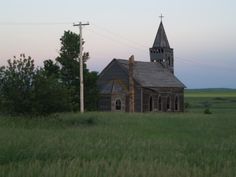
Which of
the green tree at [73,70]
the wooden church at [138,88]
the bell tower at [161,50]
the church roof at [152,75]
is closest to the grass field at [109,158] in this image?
the green tree at [73,70]

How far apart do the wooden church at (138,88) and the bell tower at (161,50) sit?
3299 millimetres

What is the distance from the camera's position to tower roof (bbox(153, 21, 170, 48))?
84.1 meters

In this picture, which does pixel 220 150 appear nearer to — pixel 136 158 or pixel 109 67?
pixel 136 158

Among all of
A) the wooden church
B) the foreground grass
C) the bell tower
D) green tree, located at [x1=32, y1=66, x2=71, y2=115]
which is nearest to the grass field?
the foreground grass

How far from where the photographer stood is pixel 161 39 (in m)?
84.7

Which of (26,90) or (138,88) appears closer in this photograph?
(26,90)

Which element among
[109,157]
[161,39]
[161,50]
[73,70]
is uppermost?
[161,39]

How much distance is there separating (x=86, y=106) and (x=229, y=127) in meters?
28.8

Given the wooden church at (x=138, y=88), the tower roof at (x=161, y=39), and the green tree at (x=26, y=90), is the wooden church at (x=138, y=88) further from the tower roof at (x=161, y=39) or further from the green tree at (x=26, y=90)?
the green tree at (x=26, y=90)

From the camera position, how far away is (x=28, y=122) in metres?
29.0

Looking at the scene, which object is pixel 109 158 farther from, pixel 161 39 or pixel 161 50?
pixel 161 39

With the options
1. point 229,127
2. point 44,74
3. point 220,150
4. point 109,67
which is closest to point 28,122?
point 44,74

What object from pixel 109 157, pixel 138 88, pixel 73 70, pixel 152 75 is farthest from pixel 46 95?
pixel 152 75

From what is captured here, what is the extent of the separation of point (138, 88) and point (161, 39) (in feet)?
54.1
